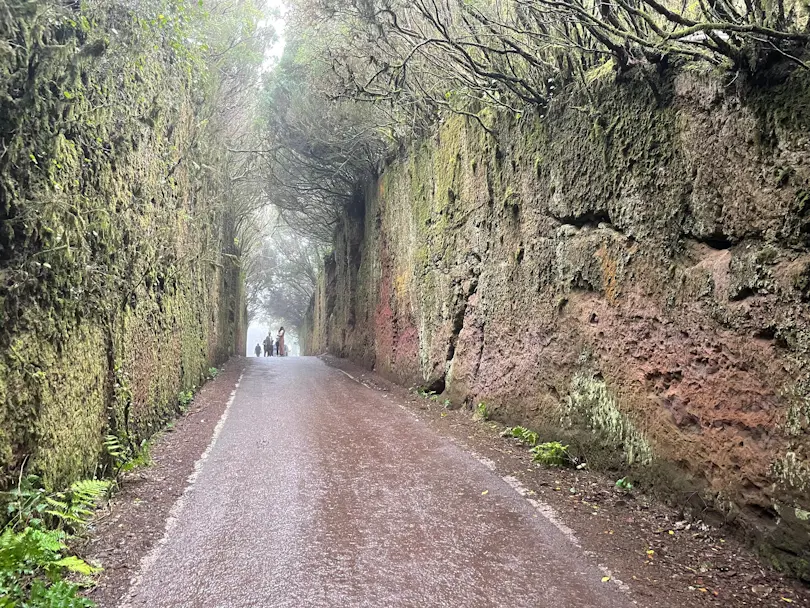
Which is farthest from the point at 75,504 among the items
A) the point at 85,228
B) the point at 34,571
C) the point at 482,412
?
the point at 482,412

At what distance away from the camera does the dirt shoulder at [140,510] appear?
3713 mm

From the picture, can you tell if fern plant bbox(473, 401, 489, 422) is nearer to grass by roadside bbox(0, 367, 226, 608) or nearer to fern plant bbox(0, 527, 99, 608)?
grass by roadside bbox(0, 367, 226, 608)

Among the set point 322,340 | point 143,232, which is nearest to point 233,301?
point 322,340

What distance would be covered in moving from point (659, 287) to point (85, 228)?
5.23 m

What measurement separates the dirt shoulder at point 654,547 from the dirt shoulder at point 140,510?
3304mm

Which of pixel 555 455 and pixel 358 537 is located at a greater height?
pixel 555 455

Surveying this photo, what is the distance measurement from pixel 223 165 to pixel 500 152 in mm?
9635

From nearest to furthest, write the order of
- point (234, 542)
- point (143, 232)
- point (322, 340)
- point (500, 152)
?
point (234, 542)
point (143, 232)
point (500, 152)
point (322, 340)

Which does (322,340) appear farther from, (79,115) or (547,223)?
(79,115)

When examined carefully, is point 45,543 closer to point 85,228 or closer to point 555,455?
point 85,228

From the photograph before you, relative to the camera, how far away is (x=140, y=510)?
4895 mm

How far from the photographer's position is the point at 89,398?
5133mm

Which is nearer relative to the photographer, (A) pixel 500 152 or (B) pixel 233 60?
(A) pixel 500 152

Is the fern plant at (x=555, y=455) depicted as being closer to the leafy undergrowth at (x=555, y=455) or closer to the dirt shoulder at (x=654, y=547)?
the leafy undergrowth at (x=555, y=455)
